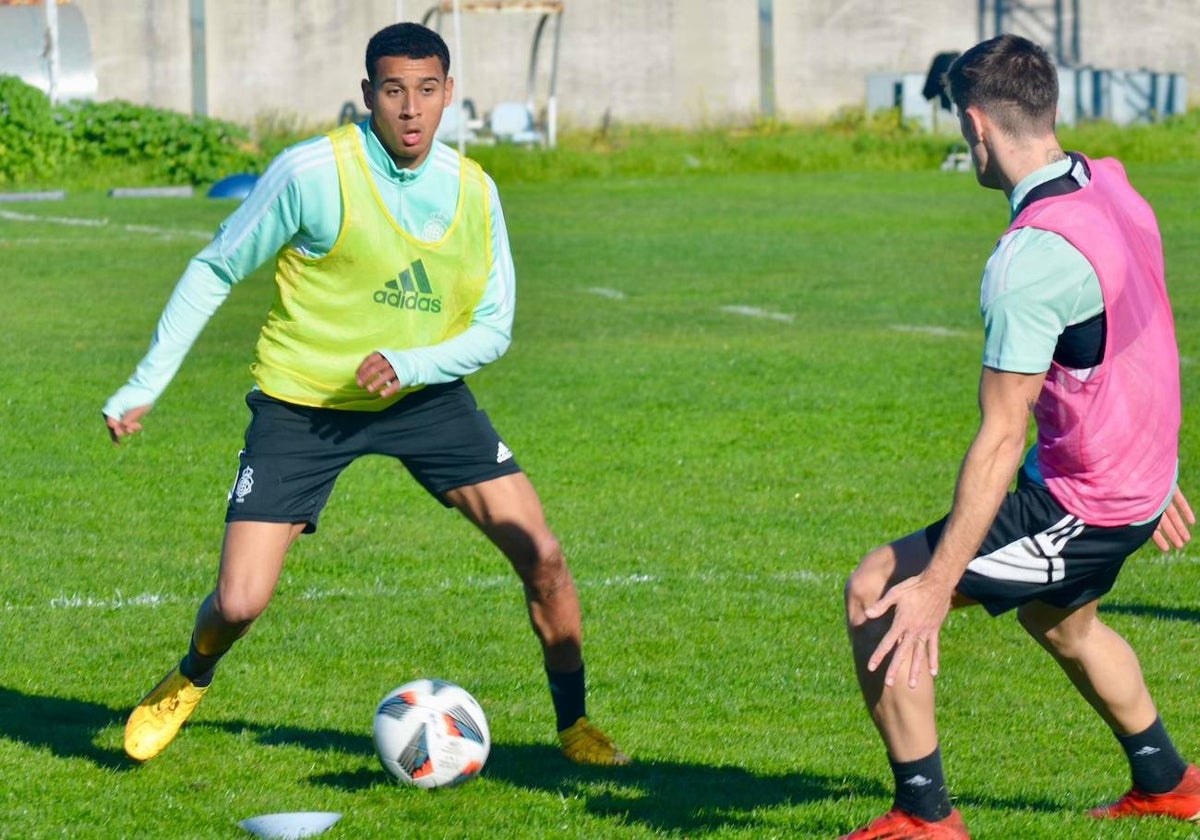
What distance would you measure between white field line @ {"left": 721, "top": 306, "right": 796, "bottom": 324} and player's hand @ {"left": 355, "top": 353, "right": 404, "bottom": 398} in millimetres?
11363

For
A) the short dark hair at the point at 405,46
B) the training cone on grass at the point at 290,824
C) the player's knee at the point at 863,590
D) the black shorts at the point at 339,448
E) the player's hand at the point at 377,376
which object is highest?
the short dark hair at the point at 405,46

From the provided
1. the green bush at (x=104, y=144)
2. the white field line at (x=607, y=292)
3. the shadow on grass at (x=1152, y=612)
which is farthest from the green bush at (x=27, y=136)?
the shadow on grass at (x=1152, y=612)

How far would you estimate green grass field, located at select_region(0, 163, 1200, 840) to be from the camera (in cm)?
557

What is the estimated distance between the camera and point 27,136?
3322 cm

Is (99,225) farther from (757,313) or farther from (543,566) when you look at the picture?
(543,566)

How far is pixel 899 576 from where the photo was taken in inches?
181

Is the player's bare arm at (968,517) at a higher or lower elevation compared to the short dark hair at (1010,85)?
lower

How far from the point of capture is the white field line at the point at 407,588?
777cm

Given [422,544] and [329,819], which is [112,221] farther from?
[329,819]

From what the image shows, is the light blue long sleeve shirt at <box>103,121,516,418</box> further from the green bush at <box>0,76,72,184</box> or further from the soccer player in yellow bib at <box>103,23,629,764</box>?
the green bush at <box>0,76,72,184</box>

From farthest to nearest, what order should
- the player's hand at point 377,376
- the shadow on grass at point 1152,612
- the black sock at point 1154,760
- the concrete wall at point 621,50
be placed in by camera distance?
the concrete wall at point 621,50 → the shadow on grass at point 1152,612 → the player's hand at point 377,376 → the black sock at point 1154,760

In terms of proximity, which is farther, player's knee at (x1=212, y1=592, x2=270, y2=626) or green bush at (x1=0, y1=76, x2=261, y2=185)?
green bush at (x1=0, y1=76, x2=261, y2=185)

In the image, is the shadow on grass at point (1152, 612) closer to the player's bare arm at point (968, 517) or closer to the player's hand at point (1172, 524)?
the player's hand at point (1172, 524)

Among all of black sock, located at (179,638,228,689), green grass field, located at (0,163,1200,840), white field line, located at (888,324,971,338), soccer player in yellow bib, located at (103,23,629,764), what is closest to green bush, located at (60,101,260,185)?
green grass field, located at (0,163,1200,840)
